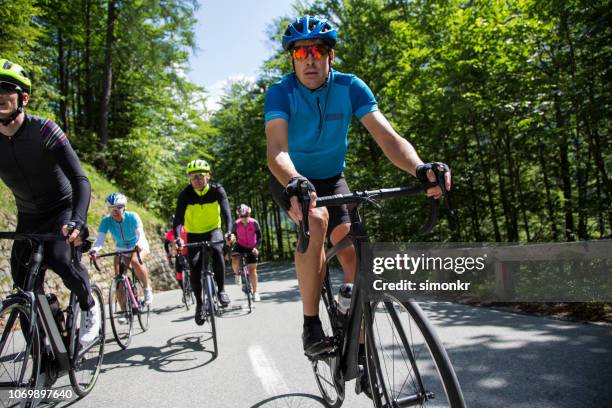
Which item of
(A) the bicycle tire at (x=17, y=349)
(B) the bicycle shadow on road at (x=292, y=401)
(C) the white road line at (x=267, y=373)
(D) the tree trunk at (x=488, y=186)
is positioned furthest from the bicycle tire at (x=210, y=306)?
(D) the tree trunk at (x=488, y=186)

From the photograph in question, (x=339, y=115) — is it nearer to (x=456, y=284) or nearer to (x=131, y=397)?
(x=456, y=284)

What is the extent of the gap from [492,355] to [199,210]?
4.44 m

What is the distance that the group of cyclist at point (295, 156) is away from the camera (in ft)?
8.98

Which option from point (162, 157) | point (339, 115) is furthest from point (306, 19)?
point (162, 157)

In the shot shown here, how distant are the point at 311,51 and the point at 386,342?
1.90m

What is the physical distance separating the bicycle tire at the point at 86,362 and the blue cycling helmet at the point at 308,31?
3.03m

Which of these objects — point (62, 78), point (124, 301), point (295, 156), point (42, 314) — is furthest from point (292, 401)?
point (62, 78)

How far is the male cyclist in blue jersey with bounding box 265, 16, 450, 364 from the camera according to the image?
2.77 m

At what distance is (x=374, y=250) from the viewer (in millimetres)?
2420

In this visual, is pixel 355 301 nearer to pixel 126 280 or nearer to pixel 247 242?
pixel 126 280

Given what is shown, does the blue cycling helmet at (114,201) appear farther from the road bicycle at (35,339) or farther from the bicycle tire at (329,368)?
the bicycle tire at (329,368)

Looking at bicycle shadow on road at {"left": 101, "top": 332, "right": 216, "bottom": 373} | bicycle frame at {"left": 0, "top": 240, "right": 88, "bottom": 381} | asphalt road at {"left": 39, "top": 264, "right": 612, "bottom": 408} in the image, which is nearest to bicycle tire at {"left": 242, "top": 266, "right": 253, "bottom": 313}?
asphalt road at {"left": 39, "top": 264, "right": 612, "bottom": 408}

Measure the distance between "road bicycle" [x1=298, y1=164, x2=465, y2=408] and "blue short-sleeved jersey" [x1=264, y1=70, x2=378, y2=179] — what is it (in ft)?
2.36

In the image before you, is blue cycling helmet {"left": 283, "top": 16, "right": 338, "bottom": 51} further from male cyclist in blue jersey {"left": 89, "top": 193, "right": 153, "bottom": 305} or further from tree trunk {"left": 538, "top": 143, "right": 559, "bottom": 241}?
tree trunk {"left": 538, "top": 143, "right": 559, "bottom": 241}
